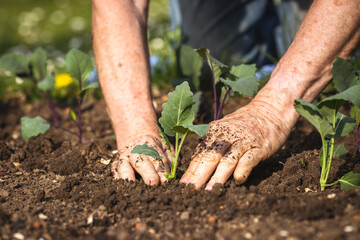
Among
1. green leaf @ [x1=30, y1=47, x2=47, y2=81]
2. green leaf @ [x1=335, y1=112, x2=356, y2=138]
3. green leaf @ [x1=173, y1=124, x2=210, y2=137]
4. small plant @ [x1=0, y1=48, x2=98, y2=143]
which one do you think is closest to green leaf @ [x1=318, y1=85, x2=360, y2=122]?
green leaf @ [x1=335, y1=112, x2=356, y2=138]

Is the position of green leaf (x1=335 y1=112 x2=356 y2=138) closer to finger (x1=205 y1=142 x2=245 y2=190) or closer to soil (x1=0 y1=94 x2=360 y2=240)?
soil (x1=0 y1=94 x2=360 y2=240)

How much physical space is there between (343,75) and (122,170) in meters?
1.10

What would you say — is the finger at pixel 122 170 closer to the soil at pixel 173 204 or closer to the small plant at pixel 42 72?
the soil at pixel 173 204

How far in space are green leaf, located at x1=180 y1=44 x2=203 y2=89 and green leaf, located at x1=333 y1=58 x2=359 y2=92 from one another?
2.89ft

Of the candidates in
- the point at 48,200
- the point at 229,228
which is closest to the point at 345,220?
the point at 229,228

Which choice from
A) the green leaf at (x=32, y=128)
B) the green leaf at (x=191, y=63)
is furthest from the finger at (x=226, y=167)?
the green leaf at (x=32, y=128)

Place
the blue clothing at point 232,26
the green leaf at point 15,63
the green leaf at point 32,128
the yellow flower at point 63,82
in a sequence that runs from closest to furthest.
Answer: the green leaf at point 32,128 → the green leaf at point 15,63 → the yellow flower at point 63,82 → the blue clothing at point 232,26

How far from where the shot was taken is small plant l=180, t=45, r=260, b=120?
1782 millimetres

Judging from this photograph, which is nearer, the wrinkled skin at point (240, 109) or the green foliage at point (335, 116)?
the green foliage at point (335, 116)

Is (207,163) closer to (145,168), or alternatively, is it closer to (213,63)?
(145,168)

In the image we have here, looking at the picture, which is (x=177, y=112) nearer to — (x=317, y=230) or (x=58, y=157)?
(x=317, y=230)

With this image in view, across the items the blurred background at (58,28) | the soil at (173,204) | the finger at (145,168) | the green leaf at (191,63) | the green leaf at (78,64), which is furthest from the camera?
the blurred background at (58,28)

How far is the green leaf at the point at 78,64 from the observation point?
7.41 ft

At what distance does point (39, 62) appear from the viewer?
2645 mm
